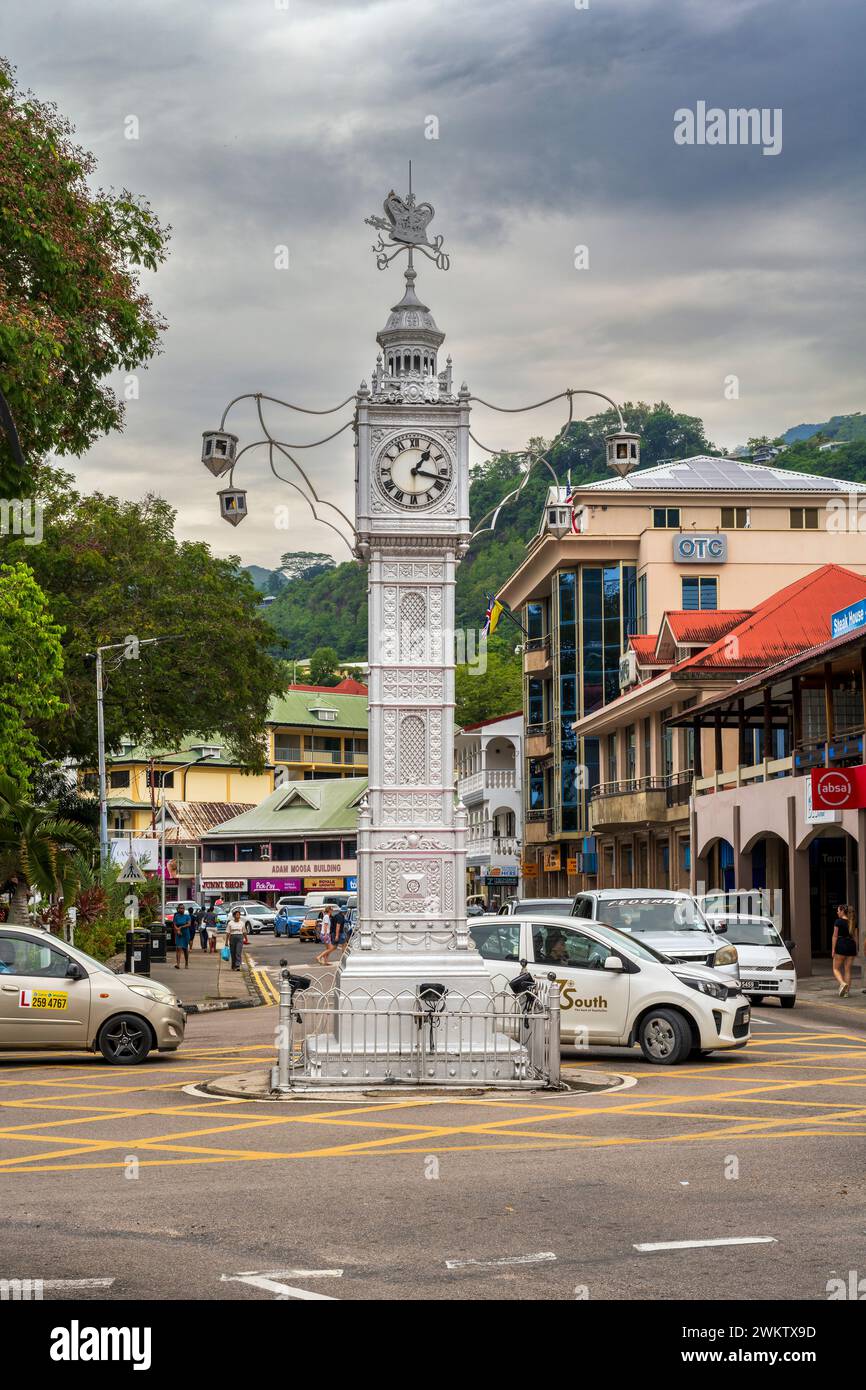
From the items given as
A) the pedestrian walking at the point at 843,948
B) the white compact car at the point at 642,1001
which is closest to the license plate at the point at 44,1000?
the white compact car at the point at 642,1001

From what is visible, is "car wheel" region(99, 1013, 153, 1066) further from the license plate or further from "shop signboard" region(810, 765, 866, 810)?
"shop signboard" region(810, 765, 866, 810)

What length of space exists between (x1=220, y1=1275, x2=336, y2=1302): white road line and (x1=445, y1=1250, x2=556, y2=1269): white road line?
2.88ft

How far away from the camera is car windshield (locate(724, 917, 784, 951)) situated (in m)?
30.1

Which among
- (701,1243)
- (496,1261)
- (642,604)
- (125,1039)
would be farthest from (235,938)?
(496,1261)

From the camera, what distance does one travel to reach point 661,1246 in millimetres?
8430

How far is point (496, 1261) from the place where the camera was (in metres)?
8.08

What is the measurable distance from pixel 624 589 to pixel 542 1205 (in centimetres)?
6295

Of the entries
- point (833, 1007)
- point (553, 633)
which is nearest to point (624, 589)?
point (553, 633)

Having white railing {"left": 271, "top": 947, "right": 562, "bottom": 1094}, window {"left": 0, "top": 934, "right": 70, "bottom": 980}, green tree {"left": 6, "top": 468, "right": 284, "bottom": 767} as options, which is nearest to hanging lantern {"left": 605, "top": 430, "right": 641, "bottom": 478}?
white railing {"left": 271, "top": 947, "right": 562, "bottom": 1094}

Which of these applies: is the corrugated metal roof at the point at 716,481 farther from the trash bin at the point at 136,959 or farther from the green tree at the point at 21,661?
the green tree at the point at 21,661

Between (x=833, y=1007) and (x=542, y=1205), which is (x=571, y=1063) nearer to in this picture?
(x=542, y=1205)

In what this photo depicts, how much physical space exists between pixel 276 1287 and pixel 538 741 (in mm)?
70479

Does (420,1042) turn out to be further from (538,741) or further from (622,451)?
(538,741)

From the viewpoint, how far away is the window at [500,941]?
2008cm
